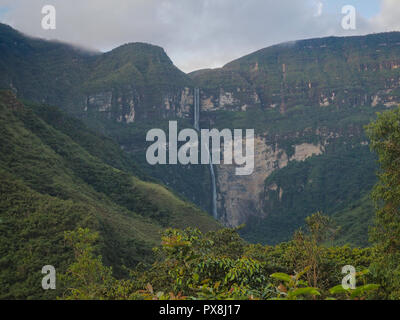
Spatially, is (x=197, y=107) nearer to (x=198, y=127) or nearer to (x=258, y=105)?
(x=198, y=127)

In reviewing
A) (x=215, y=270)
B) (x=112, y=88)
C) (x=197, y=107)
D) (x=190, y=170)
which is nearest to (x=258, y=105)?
(x=197, y=107)

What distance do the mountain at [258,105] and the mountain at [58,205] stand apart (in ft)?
146

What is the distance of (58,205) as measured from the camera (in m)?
35.6

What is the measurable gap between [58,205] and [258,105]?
118495mm

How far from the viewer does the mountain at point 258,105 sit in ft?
380

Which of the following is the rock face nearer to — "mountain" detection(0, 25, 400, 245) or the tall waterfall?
"mountain" detection(0, 25, 400, 245)

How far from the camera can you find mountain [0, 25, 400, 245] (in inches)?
4555

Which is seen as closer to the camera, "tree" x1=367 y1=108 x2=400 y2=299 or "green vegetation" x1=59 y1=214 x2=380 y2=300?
"green vegetation" x1=59 y1=214 x2=380 y2=300

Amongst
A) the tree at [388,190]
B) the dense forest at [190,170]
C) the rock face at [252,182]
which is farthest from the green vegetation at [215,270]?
the rock face at [252,182]

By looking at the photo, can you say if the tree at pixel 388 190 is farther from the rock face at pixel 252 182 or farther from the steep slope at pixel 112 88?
the rock face at pixel 252 182

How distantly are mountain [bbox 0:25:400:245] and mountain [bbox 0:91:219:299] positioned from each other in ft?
146

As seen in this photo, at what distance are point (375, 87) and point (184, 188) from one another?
66701 millimetres

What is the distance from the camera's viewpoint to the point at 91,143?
79.5 m

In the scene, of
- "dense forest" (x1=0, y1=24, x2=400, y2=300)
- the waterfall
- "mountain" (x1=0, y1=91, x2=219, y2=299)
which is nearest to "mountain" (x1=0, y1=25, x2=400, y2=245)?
"dense forest" (x1=0, y1=24, x2=400, y2=300)
